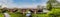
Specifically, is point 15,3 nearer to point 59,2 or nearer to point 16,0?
point 16,0

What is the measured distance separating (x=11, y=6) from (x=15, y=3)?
0.08m

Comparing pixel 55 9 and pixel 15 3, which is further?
pixel 15 3

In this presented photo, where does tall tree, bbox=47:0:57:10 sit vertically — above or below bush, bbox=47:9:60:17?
above

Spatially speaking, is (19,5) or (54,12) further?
(19,5)

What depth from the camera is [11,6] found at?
74.9 inches

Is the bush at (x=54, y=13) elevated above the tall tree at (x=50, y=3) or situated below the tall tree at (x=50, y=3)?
below

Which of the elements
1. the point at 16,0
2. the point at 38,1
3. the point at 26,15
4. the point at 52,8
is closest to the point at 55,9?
the point at 52,8

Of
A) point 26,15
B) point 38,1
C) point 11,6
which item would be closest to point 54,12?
point 38,1

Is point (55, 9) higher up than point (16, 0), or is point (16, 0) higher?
point (16, 0)

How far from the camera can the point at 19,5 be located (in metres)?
1.91

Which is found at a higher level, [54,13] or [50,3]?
[50,3]

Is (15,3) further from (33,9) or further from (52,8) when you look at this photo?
(52,8)

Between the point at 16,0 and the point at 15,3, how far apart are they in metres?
0.05

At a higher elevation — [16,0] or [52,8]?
[16,0]
